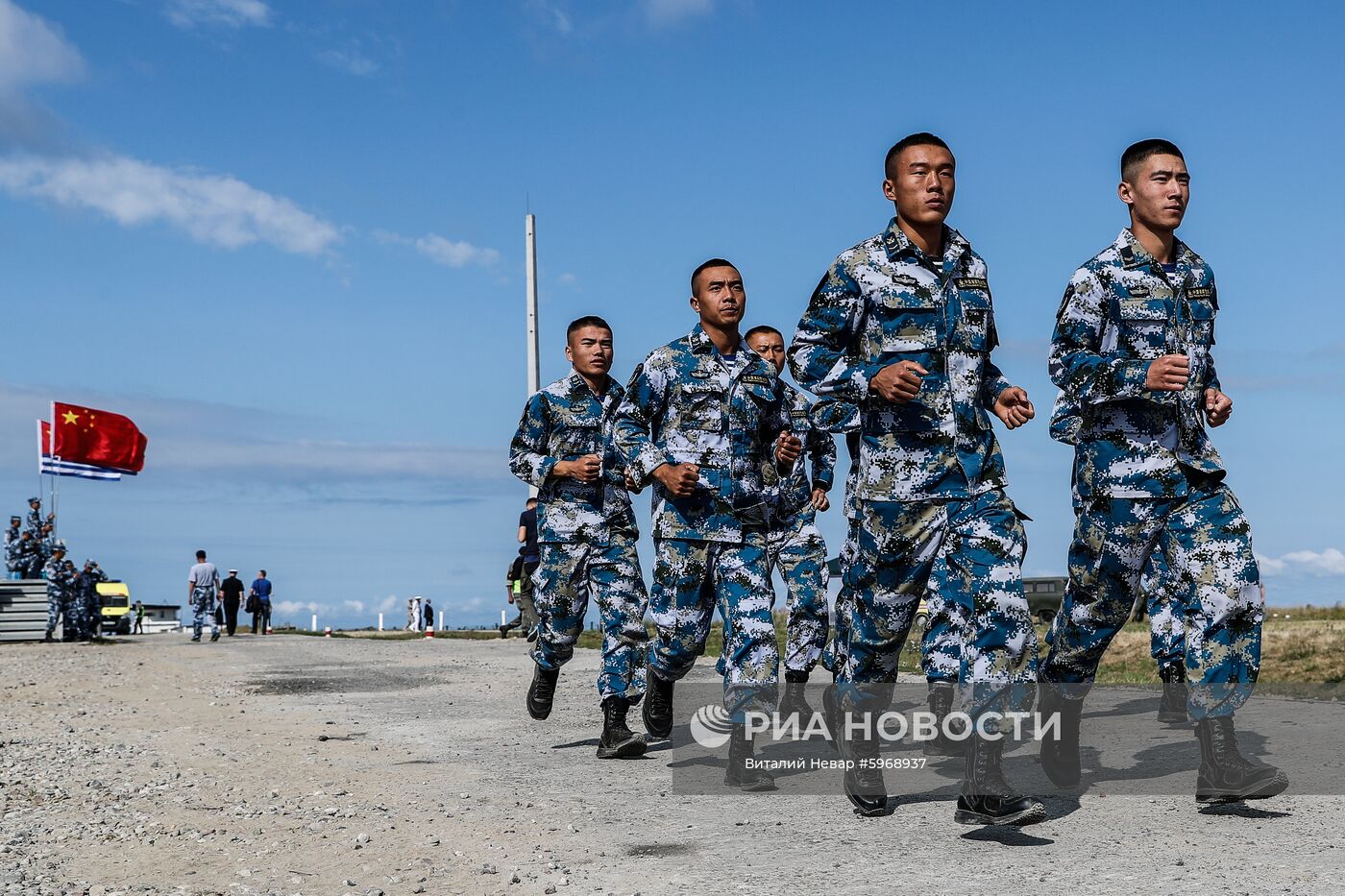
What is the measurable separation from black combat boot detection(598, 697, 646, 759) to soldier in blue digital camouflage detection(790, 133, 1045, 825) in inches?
94.2

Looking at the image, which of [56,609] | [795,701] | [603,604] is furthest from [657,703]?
[56,609]

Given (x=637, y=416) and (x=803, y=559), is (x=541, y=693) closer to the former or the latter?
(x=803, y=559)

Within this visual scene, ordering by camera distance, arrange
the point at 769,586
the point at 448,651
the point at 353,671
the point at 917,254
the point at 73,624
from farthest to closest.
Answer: the point at 73,624, the point at 448,651, the point at 353,671, the point at 769,586, the point at 917,254

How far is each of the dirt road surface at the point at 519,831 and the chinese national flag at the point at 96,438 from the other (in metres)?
32.3

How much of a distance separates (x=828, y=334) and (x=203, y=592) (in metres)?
26.4

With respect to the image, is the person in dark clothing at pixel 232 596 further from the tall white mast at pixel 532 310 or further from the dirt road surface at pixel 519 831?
the dirt road surface at pixel 519 831

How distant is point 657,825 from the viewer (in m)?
5.32

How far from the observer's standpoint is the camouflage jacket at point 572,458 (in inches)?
322

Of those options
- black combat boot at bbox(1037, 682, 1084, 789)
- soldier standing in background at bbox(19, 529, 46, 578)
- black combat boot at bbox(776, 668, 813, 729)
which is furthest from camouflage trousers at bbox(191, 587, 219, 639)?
black combat boot at bbox(1037, 682, 1084, 789)

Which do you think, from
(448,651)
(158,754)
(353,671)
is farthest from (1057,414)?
(448,651)

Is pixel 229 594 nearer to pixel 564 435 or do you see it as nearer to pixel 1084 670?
pixel 564 435

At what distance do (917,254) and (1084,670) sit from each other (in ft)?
6.44

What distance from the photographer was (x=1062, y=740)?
580 centimetres

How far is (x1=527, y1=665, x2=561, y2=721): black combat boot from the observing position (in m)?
8.70
